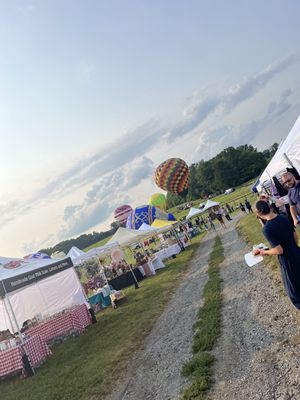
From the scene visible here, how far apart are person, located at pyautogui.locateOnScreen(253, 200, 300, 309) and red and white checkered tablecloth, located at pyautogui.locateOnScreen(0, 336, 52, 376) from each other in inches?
331

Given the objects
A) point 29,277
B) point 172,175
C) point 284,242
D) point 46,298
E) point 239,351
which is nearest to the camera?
point 284,242

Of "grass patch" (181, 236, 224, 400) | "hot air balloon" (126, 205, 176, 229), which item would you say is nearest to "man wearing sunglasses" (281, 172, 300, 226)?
"grass patch" (181, 236, 224, 400)

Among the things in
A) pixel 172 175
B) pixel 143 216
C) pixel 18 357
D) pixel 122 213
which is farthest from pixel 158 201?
pixel 18 357

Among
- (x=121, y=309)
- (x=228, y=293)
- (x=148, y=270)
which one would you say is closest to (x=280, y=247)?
(x=228, y=293)

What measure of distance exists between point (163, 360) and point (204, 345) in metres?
0.96

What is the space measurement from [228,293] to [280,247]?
539cm

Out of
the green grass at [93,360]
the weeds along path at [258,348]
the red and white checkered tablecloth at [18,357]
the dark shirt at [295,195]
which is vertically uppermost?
the dark shirt at [295,195]

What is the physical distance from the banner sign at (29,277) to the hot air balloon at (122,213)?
117ft

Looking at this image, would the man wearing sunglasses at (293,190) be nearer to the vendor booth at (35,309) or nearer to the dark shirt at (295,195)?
the dark shirt at (295,195)

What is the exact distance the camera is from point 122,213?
51.1m

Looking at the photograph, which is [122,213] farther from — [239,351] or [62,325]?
[239,351]

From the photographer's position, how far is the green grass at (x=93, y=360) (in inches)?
310

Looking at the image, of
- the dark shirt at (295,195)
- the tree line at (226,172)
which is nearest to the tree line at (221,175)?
the tree line at (226,172)

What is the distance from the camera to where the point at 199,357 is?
638cm
